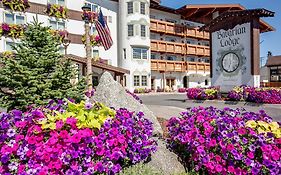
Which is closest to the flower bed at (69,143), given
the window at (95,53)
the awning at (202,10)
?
the window at (95,53)

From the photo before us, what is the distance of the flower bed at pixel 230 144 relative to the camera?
3.61 m

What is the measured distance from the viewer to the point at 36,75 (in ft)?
26.2

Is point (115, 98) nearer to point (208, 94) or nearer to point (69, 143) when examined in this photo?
point (69, 143)

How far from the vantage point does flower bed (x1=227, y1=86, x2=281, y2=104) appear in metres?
15.2

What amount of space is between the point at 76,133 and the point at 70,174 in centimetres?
53

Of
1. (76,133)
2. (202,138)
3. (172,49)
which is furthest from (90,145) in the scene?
(172,49)

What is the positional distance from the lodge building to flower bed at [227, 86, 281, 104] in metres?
8.86

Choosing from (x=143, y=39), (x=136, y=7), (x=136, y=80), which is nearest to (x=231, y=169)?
(x=136, y=80)

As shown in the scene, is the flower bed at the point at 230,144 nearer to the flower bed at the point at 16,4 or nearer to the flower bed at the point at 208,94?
the flower bed at the point at 208,94

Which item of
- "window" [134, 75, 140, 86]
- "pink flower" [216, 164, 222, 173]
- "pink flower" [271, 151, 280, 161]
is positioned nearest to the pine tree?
"pink flower" [216, 164, 222, 173]

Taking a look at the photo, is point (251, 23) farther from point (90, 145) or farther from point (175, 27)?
point (175, 27)

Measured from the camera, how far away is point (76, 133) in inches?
129

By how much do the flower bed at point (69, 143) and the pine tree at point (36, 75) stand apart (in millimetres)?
4345

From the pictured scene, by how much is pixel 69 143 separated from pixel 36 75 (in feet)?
18.3
